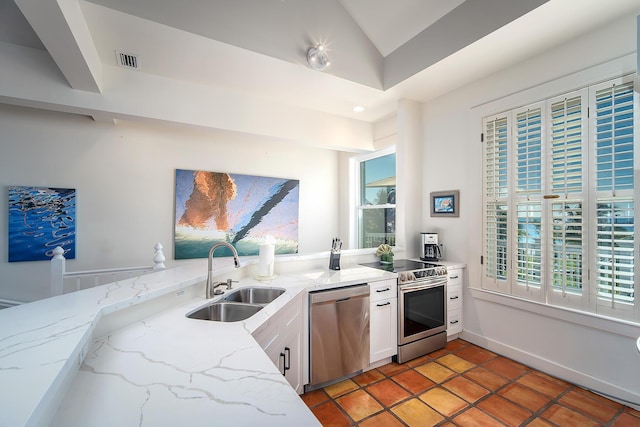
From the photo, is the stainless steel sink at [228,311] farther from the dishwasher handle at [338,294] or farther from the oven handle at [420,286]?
the oven handle at [420,286]


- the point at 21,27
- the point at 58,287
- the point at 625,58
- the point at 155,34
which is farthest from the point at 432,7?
the point at 58,287

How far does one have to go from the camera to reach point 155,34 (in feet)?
7.09

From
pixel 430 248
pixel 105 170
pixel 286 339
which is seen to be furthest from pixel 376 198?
pixel 105 170

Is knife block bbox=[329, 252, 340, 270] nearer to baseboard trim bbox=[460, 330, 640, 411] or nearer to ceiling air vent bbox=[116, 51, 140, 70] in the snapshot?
baseboard trim bbox=[460, 330, 640, 411]

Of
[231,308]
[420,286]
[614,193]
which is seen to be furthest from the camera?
[420,286]

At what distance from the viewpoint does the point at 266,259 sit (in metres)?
2.30

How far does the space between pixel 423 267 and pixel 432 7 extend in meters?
2.53

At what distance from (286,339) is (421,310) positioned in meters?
1.56

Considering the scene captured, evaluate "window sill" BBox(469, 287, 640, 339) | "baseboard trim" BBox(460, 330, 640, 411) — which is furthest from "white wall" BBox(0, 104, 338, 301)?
"baseboard trim" BBox(460, 330, 640, 411)

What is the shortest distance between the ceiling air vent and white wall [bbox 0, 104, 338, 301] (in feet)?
2.51

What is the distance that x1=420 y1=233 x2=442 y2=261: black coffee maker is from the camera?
318 cm

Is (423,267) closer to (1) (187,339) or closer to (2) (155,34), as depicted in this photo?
(1) (187,339)

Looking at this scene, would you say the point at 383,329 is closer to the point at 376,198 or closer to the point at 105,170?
the point at 376,198

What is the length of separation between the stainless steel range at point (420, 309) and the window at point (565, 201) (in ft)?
1.73
